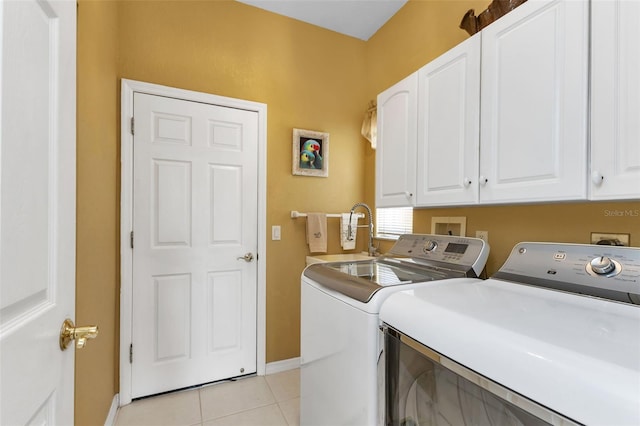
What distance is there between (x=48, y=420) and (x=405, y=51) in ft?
8.78

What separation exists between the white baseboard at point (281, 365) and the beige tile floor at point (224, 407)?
12 centimetres

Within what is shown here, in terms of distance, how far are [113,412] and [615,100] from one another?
2.84 m

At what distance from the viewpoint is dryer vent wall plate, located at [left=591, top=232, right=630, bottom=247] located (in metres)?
1.09

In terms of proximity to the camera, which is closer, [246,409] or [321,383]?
[321,383]

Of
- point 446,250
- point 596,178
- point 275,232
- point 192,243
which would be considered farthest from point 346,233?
point 596,178

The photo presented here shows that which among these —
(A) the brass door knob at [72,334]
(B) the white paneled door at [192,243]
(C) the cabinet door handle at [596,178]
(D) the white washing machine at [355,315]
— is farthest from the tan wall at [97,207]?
(C) the cabinet door handle at [596,178]

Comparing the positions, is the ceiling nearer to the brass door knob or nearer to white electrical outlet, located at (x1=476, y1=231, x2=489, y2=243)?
white electrical outlet, located at (x1=476, y1=231, x2=489, y2=243)

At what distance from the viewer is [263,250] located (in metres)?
2.35

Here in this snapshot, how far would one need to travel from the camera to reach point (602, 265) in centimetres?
96

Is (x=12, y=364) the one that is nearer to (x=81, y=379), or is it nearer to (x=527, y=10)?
(x=81, y=379)

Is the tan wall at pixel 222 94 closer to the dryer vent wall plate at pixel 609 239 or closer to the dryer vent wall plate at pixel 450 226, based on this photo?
the dryer vent wall plate at pixel 450 226

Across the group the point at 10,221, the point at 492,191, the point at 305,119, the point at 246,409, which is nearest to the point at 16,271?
the point at 10,221

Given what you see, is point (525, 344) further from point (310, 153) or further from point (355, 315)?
point (310, 153)

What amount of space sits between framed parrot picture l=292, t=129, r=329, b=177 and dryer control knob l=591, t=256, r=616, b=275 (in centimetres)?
190
